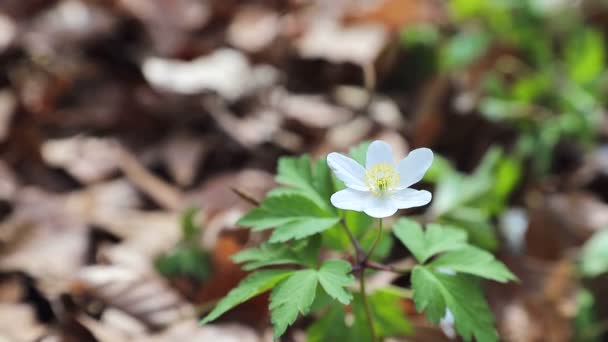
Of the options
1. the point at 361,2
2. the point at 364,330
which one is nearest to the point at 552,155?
the point at 361,2

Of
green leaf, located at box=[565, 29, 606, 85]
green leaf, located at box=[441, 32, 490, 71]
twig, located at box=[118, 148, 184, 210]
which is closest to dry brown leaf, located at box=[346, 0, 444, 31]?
green leaf, located at box=[441, 32, 490, 71]

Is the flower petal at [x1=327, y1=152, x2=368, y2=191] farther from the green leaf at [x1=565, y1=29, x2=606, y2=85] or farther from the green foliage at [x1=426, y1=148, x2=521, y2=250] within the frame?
the green leaf at [x1=565, y1=29, x2=606, y2=85]

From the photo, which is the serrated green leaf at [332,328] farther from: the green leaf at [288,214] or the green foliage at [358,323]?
A: the green leaf at [288,214]

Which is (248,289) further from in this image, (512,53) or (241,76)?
(512,53)

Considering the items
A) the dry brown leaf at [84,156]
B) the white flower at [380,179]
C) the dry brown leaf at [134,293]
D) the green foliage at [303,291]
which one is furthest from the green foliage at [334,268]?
the dry brown leaf at [84,156]

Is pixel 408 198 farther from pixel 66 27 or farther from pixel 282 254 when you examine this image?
pixel 66 27

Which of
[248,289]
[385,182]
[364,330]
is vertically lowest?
[364,330]
